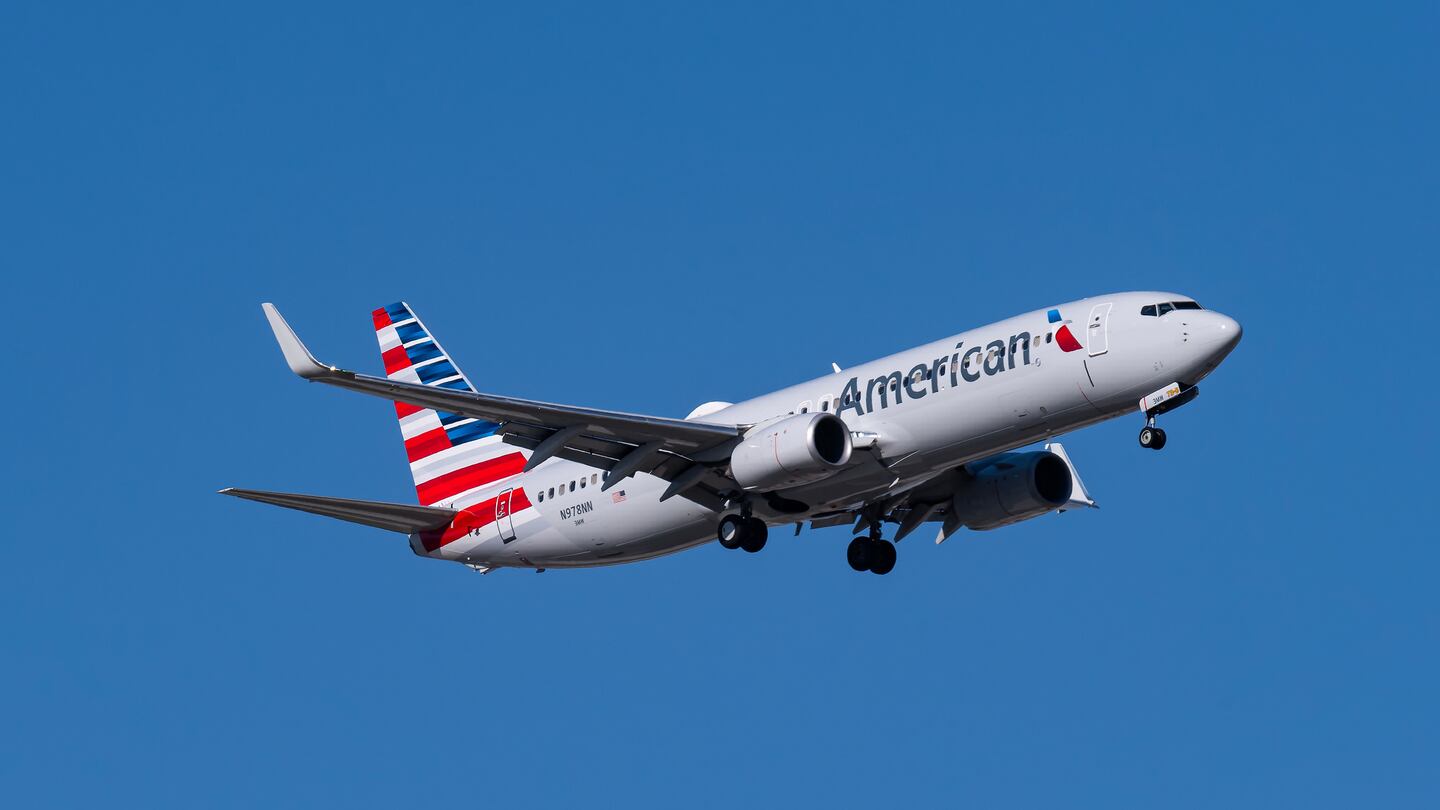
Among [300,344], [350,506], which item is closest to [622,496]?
[350,506]

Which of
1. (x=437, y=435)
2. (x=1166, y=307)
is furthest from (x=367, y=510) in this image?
(x=1166, y=307)

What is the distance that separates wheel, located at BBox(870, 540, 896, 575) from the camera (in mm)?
46844

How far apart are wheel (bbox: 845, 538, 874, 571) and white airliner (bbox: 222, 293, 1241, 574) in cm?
4

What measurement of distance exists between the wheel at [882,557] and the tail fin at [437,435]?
9623 mm

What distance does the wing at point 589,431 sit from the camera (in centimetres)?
3650

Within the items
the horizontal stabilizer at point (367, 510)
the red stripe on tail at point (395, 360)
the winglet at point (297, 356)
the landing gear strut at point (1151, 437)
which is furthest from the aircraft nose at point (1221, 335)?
the red stripe on tail at point (395, 360)

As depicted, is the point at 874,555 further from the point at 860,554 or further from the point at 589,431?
the point at 589,431

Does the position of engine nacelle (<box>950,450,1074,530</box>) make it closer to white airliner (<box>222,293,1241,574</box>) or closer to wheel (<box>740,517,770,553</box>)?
white airliner (<box>222,293,1241,574</box>)

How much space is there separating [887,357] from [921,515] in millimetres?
6290

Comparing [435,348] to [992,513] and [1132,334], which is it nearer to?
[992,513]

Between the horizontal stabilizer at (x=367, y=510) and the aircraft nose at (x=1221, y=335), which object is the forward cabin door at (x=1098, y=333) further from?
the horizontal stabilizer at (x=367, y=510)

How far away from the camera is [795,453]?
40375 mm

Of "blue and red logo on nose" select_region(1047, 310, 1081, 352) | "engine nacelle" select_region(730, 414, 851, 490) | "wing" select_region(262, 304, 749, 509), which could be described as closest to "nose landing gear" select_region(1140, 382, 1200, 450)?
"blue and red logo on nose" select_region(1047, 310, 1081, 352)

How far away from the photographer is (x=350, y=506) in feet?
146
